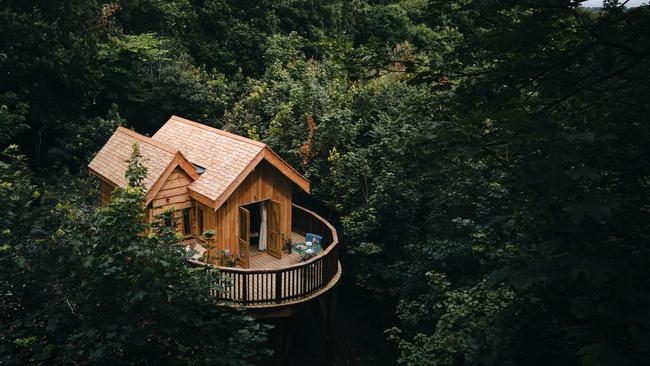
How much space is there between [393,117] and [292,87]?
4.41m

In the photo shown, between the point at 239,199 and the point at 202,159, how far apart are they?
68.4 inches

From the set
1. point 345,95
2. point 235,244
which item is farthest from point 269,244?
point 345,95

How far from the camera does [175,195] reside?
13125 mm

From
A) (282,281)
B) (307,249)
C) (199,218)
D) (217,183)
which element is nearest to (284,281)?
(282,281)

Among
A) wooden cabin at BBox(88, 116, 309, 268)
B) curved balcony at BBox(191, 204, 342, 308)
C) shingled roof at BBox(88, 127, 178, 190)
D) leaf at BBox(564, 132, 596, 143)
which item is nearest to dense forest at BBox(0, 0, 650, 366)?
leaf at BBox(564, 132, 596, 143)

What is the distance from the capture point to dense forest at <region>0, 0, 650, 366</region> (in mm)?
4039

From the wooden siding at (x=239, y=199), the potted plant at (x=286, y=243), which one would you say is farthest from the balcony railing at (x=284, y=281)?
the potted plant at (x=286, y=243)

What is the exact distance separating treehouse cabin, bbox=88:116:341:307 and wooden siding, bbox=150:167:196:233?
0.03 meters

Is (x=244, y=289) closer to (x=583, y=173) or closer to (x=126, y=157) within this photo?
(x=126, y=157)

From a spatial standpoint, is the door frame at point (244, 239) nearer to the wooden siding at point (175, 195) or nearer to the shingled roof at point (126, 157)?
the wooden siding at point (175, 195)

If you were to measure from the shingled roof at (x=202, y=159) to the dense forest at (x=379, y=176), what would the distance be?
4.18 ft

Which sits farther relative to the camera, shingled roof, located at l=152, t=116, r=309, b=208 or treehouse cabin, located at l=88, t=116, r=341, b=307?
shingled roof, located at l=152, t=116, r=309, b=208

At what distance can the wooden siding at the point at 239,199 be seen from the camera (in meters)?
13.0

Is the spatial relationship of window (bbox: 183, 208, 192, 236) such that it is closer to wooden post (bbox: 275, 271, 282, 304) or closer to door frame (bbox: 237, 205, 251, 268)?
door frame (bbox: 237, 205, 251, 268)
